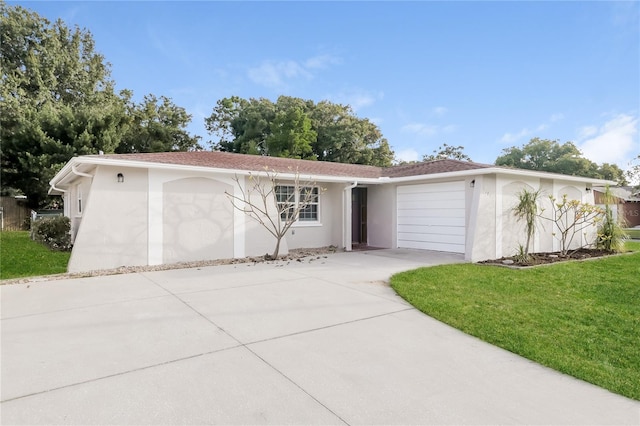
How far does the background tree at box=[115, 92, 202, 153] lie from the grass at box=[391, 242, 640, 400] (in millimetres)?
24979

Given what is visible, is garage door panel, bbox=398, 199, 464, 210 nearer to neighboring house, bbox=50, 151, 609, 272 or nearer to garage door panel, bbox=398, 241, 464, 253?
neighboring house, bbox=50, 151, 609, 272

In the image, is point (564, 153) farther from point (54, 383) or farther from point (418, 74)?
point (54, 383)

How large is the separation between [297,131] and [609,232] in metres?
22.0

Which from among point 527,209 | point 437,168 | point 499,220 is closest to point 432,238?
point 499,220

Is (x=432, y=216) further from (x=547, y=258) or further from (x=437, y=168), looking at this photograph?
(x=547, y=258)

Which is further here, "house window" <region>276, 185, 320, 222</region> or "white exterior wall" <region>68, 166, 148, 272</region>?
"house window" <region>276, 185, 320, 222</region>

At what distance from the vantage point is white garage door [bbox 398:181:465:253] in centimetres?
1167

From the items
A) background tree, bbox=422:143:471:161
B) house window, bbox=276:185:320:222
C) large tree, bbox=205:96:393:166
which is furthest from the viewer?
background tree, bbox=422:143:471:161

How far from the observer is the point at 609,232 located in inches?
502

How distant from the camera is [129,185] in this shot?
30.3ft

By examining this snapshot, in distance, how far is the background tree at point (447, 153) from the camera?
4372cm

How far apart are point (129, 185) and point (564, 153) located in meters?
43.1

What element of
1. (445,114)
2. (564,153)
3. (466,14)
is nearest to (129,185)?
(466,14)

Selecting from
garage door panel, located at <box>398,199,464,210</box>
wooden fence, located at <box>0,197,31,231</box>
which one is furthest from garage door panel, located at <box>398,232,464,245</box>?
wooden fence, located at <box>0,197,31,231</box>
